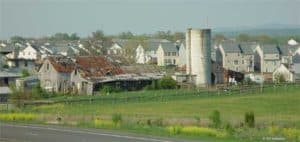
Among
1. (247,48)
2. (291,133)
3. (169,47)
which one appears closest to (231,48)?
(247,48)

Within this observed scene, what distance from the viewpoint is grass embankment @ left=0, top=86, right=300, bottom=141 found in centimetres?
3456

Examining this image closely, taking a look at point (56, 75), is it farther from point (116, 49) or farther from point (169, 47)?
point (116, 49)

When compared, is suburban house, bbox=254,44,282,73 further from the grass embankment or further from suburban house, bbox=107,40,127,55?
the grass embankment

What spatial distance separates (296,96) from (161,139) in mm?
41853

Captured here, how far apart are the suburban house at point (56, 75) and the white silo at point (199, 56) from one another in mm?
18382

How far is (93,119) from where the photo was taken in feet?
142

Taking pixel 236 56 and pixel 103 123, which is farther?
pixel 236 56

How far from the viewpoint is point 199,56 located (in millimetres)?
98062

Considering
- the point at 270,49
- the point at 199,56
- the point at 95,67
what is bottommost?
the point at 95,67

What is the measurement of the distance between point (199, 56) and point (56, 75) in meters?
21.9

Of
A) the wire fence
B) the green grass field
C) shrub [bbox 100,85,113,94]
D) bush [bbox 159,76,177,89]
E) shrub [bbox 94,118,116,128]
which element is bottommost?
shrub [bbox 94,118,116,128]

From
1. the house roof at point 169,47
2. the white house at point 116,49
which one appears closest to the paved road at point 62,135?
the house roof at point 169,47

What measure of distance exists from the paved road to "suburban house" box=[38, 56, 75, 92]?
45.4 m

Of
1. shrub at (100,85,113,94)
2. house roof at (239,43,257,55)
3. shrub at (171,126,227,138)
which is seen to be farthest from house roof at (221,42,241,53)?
shrub at (171,126,227,138)
